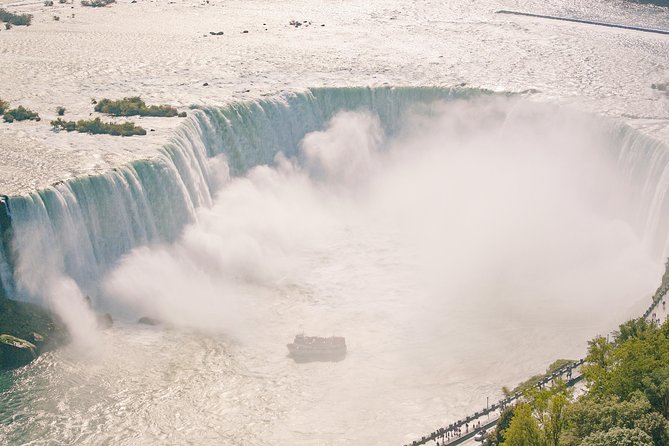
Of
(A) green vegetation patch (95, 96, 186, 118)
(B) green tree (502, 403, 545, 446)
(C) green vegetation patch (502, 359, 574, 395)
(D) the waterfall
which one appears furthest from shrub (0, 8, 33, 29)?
(B) green tree (502, 403, 545, 446)

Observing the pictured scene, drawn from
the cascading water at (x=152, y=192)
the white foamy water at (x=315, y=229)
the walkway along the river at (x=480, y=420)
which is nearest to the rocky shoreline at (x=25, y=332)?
the white foamy water at (x=315, y=229)

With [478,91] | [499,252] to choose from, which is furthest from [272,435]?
[478,91]

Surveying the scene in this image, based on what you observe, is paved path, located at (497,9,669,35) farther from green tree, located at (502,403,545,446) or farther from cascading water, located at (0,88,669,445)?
green tree, located at (502,403,545,446)

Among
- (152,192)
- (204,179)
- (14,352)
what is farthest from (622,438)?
(204,179)

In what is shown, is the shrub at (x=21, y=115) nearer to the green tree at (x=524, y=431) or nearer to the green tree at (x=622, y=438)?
the green tree at (x=524, y=431)

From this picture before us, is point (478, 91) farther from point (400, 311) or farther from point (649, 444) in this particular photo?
point (649, 444)

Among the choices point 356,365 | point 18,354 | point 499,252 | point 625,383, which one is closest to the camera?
point 625,383
